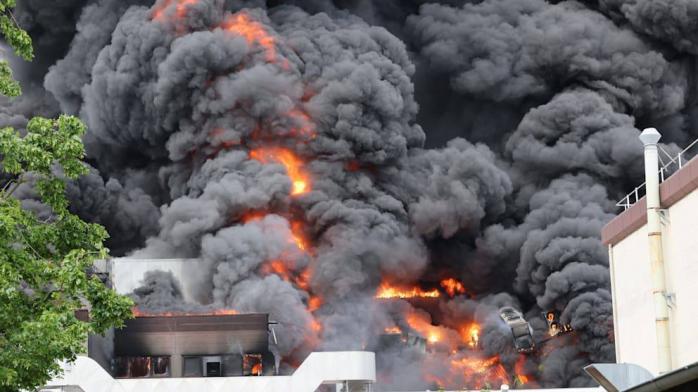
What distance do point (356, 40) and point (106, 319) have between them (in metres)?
62.9

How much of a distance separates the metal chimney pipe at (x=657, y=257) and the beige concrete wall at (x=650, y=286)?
21cm

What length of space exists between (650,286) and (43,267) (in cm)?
1988

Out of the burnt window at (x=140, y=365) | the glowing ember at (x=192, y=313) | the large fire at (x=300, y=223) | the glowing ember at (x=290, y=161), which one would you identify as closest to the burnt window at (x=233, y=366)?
the glowing ember at (x=192, y=313)

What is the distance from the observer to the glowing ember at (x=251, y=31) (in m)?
81.8

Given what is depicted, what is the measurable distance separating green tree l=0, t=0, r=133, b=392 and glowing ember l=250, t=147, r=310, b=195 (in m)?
60.4

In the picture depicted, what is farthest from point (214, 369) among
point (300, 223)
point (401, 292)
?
point (401, 292)

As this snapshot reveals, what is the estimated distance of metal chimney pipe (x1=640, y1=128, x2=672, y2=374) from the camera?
3222 centimetres

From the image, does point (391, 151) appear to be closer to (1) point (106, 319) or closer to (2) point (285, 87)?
(2) point (285, 87)

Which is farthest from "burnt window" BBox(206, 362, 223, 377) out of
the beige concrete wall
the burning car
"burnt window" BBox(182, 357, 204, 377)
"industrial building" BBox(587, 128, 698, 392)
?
"industrial building" BBox(587, 128, 698, 392)

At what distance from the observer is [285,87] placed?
81.4 meters

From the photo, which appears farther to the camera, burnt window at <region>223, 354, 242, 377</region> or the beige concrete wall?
burnt window at <region>223, 354, 242, 377</region>

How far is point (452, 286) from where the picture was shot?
295 ft

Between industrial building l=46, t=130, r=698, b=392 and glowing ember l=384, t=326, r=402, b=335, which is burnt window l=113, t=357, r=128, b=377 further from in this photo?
glowing ember l=384, t=326, r=402, b=335

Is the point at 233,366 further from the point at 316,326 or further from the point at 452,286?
the point at 452,286
